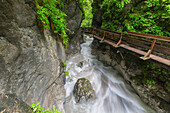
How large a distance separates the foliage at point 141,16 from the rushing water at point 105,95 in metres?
4.83

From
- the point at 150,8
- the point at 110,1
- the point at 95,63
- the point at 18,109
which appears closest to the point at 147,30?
the point at 150,8

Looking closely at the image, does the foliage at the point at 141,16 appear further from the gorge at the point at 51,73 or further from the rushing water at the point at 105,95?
the rushing water at the point at 105,95

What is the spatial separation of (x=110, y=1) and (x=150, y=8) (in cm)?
383

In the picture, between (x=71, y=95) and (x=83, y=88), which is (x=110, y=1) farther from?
(x=71, y=95)

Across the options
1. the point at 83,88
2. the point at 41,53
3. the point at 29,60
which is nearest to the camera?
the point at 29,60

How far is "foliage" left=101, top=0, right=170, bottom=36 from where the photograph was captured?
5.53 metres

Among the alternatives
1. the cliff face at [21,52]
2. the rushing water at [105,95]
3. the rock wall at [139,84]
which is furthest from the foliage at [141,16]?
the cliff face at [21,52]

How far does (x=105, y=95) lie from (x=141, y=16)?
746cm

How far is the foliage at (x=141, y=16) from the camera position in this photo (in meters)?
5.53

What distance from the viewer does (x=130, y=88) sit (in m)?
6.83

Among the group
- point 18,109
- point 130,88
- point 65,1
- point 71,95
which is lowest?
point 130,88

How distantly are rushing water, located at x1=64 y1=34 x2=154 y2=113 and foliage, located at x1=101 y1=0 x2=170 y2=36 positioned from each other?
190 inches

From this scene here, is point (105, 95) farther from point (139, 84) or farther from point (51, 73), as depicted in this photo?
point (51, 73)

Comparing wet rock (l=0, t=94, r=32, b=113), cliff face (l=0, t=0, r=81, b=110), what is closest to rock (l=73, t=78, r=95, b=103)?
cliff face (l=0, t=0, r=81, b=110)
